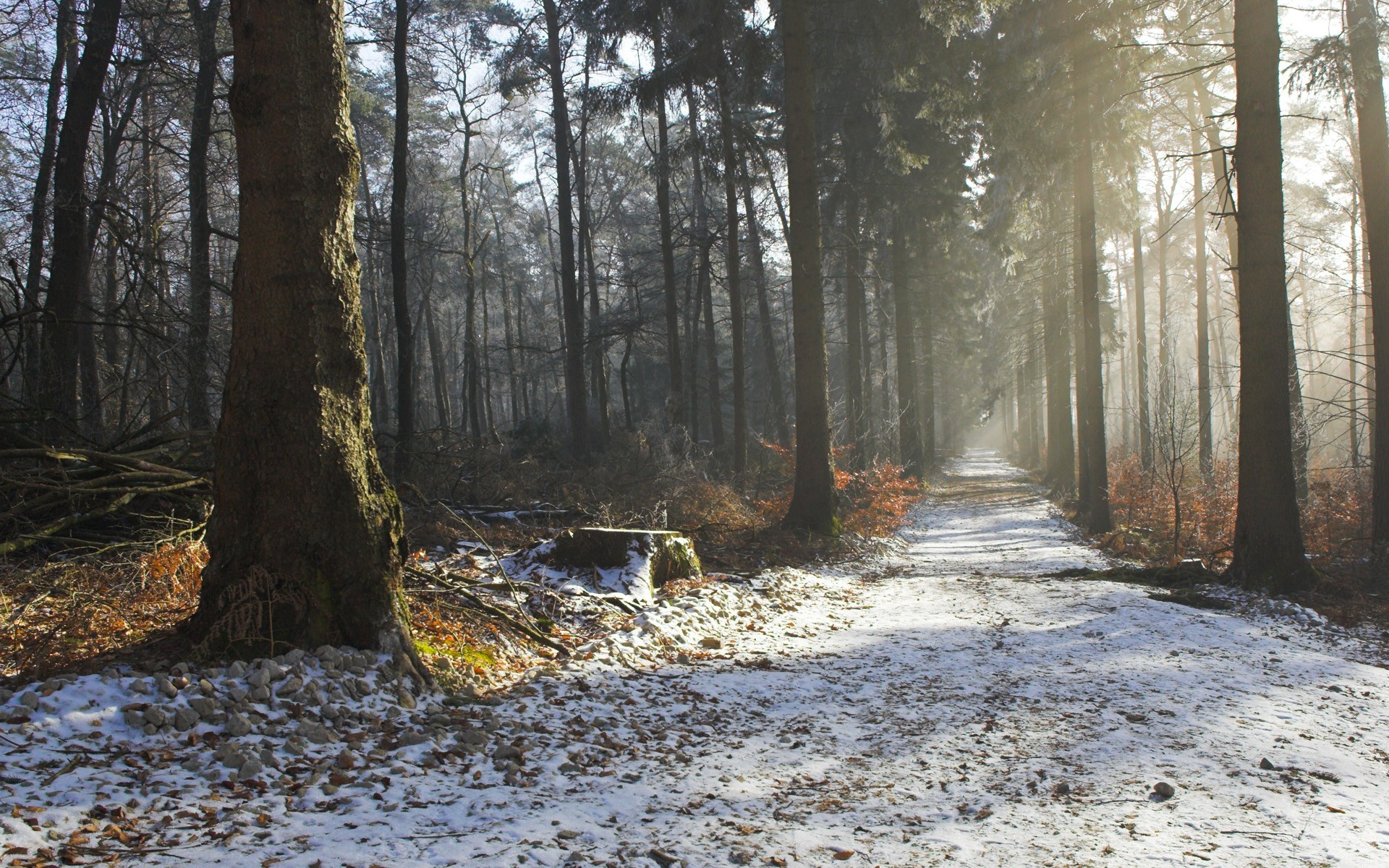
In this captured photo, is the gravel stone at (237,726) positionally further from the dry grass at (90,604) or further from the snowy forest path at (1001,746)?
the snowy forest path at (1001,746)

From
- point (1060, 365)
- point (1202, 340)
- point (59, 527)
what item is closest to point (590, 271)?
point (1060, 365)

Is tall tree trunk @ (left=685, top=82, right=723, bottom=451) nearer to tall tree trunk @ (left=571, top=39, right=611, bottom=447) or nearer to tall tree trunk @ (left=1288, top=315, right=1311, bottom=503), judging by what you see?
tall tree trunk @ (left=571, top=39, right=611, bottom=447)

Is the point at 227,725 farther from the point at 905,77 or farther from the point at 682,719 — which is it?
the point at 905,77

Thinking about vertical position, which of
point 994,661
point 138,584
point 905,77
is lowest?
point 994,661

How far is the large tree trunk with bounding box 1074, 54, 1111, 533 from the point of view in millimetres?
14289

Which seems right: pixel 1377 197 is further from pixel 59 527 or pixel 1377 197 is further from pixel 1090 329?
pixel 59 527

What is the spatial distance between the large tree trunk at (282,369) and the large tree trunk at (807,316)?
791 cm

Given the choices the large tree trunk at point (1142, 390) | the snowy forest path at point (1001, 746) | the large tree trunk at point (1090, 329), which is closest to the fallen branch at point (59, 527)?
the snowy forest path at point (1001, 746)

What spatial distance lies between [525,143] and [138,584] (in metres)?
30.1

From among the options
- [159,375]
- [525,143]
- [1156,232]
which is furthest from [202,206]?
[1156,232]

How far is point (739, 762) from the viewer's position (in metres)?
3.98

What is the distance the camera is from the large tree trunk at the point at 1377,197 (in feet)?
30.5

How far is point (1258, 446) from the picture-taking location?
26.9 ft

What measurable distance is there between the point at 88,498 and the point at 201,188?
8868mm
